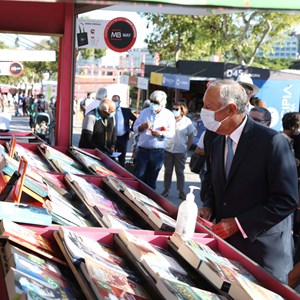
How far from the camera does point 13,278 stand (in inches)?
74.4

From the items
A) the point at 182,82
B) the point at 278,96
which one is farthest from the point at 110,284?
the point at 182,82

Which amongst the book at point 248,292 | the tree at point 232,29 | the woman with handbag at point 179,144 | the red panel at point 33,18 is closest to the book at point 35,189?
the book at point 248,292

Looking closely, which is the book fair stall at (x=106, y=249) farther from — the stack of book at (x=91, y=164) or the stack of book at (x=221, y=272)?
the stack of book at (x=91, y=164)

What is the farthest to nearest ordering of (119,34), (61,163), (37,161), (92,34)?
(92,34) → (119,34) → (37,161) → (61,163)

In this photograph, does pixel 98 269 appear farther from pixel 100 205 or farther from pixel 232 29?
pixel 232 29

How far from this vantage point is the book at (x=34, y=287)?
5.98ft

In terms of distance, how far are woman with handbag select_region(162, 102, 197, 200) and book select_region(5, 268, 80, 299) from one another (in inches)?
288

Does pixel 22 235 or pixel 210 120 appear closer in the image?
pixel 22 235

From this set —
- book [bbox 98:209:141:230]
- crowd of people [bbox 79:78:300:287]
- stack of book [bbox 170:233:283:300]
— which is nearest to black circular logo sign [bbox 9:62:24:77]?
crowd of people [bbox 79:78:300:287]

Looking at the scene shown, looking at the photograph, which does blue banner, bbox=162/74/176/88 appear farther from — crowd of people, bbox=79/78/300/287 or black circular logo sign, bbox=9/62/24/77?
crowd of people, bbox=79/78/300/287

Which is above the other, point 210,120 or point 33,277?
point 210,120

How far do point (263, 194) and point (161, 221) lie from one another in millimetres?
660

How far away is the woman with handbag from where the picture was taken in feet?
30.5

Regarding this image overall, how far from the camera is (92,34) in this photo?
995cm
